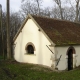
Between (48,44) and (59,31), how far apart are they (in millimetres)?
2529

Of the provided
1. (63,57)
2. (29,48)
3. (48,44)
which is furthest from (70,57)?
(29,48)

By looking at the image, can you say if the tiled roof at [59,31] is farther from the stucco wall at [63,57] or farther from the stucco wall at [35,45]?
the stucco wall at [35,45]

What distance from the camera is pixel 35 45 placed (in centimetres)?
1742

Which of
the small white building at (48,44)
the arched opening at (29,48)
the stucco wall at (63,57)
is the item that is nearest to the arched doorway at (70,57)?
the small white building at (48,44)

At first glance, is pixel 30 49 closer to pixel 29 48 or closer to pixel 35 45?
pixel 29 48

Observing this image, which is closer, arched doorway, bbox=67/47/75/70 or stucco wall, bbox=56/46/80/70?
stucco wall, bbox=56/46/80/70

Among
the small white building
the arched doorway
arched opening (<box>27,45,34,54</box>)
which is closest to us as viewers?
the small white building

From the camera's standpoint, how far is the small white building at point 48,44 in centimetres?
1619

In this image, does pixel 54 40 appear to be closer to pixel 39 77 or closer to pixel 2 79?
pixel 39 77

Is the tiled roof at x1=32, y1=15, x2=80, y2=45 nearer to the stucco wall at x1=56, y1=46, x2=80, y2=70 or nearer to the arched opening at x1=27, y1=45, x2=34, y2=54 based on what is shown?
the stucco wall at x1=56, y1=46, x2=80, y2=70

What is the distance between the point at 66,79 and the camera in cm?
1213

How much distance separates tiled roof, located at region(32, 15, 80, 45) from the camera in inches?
657

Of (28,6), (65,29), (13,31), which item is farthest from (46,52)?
(28,6)

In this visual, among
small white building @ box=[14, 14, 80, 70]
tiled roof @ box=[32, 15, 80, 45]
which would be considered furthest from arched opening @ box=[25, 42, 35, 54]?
tiled roof @ box=[32, 15, 80, 45]
